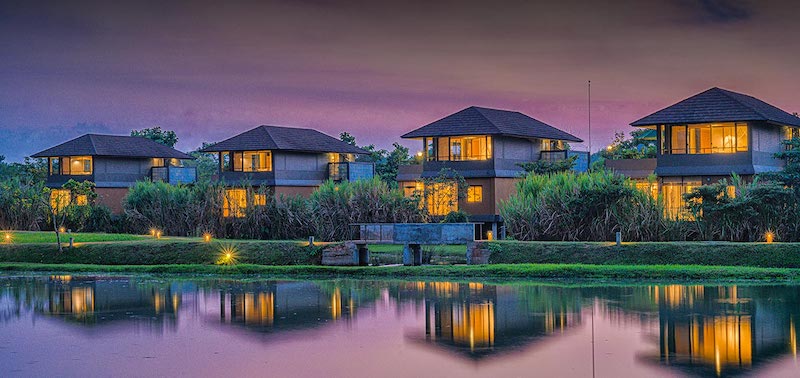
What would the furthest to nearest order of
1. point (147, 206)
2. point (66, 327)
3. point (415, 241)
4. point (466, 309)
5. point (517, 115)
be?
point (517, 115), point (147, 206), point (415, 241), point (466, 309), point (66, 327)

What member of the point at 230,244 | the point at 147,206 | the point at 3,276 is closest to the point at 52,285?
the point at 3,276

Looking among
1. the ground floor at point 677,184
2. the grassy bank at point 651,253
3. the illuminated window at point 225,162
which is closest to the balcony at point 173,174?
the illuminated window at point 225,162

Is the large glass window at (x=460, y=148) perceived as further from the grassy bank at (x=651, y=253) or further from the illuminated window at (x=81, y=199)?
the illuminated window at (x=81, y=199)

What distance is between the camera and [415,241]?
44.6 meters

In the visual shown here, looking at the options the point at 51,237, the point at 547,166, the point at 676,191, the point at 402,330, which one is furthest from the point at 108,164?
the point at 402,330

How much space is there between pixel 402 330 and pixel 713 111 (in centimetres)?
2822

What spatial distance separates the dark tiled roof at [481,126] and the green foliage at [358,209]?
694cm

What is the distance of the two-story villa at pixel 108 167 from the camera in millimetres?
69125

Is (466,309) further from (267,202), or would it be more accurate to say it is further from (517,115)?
(517,115)

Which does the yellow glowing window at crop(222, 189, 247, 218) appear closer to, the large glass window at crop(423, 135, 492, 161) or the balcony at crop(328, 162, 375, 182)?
the large glass window at crop(423, 135, 492, 161)

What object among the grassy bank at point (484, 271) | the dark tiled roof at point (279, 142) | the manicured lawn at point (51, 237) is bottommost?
the grassy bank at point (484, 271)

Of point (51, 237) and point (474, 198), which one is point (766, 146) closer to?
point (474, 198)

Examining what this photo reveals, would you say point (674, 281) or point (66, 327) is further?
point (674, 281)

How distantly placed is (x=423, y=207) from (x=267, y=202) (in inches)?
319
